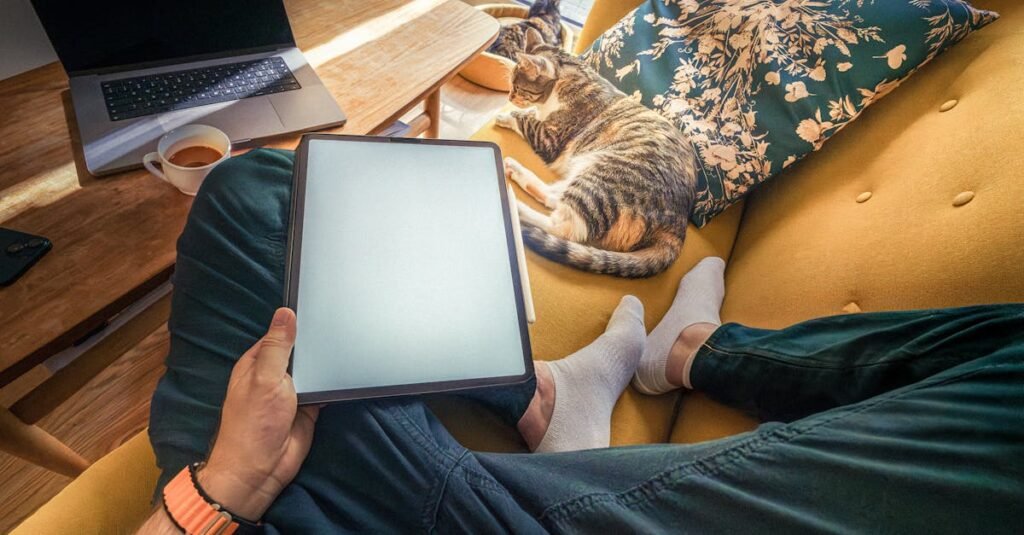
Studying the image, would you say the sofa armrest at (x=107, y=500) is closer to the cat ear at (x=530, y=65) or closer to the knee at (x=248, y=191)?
the knee at (x=248, y=191)

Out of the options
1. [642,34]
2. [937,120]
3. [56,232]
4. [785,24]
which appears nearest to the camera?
[56,232]

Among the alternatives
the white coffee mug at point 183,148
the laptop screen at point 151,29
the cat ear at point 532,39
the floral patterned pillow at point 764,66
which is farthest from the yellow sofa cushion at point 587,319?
the cat ear at point 532,39

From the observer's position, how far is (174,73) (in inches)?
33.9

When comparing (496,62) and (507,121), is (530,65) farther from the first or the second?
(496,62)

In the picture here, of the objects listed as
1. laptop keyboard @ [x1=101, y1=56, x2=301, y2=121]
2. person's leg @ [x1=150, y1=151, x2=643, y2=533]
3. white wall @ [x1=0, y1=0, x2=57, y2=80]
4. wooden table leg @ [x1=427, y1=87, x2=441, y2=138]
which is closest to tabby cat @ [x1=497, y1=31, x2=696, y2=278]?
person's leg @ [x1=150, y1=151, x2=643, y2=533]

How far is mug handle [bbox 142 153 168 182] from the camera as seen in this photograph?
2.32 ft

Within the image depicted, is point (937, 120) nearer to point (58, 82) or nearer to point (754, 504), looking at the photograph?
point (754, 504)

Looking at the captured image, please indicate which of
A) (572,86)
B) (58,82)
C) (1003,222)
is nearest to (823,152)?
(1003,222)

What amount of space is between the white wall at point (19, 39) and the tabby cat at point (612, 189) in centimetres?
89

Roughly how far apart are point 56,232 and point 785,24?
131 centimetres

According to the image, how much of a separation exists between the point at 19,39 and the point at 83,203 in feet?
1.37

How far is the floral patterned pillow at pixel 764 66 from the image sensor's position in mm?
880

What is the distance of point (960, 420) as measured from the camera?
0.45 m

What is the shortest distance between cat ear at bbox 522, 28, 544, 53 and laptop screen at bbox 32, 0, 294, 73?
936 millimetres
